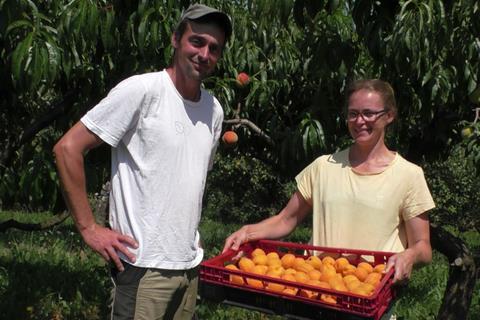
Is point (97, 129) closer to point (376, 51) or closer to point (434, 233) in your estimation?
point (376, 51)

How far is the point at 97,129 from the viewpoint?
185cm

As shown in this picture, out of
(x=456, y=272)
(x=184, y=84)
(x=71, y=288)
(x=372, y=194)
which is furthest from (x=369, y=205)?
(x=71, y=288)

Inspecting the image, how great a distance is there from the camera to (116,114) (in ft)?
6.06

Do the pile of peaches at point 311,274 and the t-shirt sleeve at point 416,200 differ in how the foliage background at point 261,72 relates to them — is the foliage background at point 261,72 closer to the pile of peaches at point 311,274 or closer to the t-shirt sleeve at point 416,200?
the t-shirt sleeve at point 416,200

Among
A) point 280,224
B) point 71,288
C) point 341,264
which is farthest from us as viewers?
point 71,288

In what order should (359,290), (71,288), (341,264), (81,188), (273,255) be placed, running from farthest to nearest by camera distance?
1. (71,288)
2. (273,255)
3. (341,264)
4. (81,188)
5. (359,290)

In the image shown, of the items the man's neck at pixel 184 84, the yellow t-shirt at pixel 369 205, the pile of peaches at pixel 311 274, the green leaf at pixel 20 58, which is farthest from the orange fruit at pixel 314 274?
the green leaf at pixel 20 58

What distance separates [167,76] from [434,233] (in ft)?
6.60

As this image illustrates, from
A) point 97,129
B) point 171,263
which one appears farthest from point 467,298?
point 97,129

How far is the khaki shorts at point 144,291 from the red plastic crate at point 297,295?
9 cm

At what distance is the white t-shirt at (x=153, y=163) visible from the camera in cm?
185

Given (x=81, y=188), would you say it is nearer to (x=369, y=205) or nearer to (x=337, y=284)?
(x=337, y=284)

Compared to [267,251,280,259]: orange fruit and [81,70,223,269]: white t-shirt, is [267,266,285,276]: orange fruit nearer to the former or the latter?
[267,251,280,259]: orange fruit

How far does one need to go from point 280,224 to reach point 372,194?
1.21ft
